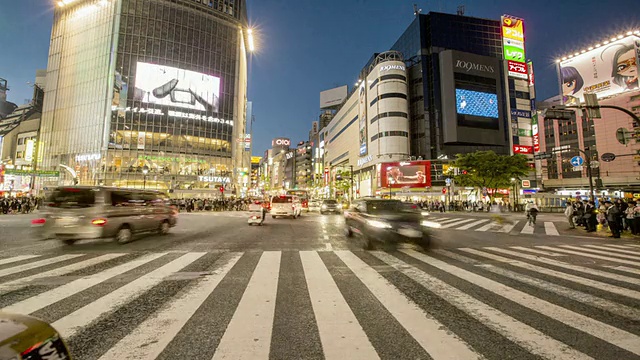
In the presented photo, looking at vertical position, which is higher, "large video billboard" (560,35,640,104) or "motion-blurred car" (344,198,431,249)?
"large video billboard" (560,35,640,104)

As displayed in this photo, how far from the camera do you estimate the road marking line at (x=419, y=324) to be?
8.71 feet

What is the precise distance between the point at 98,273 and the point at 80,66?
259 ft

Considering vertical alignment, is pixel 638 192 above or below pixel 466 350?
above

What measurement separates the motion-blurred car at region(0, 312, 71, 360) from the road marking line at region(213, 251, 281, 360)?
4.78 ft

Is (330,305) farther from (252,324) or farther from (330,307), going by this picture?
(252,324)

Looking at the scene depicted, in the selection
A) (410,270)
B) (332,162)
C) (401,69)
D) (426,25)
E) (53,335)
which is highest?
(426,25)

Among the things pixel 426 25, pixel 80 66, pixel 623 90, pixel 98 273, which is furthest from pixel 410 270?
pixel 80 66

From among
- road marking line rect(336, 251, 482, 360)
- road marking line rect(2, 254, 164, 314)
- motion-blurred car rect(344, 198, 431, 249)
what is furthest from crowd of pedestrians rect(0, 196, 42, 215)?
road marking line rect(336, 251, 482, 360)

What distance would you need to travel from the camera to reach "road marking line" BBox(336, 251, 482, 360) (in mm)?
2656

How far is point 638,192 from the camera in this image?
2144 inches

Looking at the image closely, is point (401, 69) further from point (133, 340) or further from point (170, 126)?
point (133, 340)

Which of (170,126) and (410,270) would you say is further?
(170,126)

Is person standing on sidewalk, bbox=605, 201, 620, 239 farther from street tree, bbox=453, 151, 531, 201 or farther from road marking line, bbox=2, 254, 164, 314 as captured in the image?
street tree, bbox=453, 151, 531, 201

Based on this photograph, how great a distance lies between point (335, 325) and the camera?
10.7ft
